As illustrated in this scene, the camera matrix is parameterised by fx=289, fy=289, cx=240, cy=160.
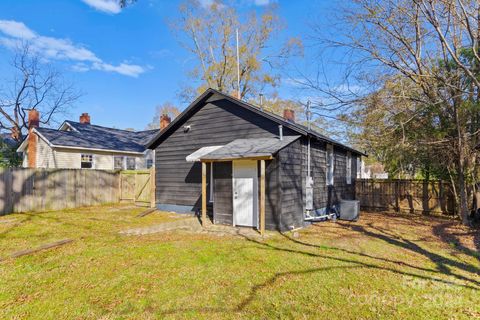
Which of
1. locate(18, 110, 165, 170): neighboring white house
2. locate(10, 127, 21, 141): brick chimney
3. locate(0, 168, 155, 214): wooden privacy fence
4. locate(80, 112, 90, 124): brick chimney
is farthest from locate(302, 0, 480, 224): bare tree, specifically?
locate(10, 127, 21, 141): brick chimney

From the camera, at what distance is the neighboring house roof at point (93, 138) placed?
19.4 meters

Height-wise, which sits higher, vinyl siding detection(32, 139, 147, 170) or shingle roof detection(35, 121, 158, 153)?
shingle roof detection(35, 121, 158, 153)

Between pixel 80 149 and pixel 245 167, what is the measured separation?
1527 centimetres

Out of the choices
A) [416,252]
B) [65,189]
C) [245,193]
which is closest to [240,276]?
[245,193]

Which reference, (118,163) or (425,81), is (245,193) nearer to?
(425,81)

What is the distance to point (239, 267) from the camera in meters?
5.79

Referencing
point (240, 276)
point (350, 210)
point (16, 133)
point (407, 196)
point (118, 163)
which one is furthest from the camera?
point (16, 133)

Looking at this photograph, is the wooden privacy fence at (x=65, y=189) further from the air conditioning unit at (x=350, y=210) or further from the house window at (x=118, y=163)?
the air conditioning unit at (x=350, y=210)

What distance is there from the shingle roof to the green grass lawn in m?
12.1

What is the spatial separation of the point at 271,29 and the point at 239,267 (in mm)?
25719

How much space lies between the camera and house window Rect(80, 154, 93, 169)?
20.3m

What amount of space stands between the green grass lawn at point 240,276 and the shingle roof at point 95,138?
39.7ft

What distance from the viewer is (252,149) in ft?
29.4

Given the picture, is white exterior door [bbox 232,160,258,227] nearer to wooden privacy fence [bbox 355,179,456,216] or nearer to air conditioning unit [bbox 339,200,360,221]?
air conditioning unit [bbox 339,200,360,221]
